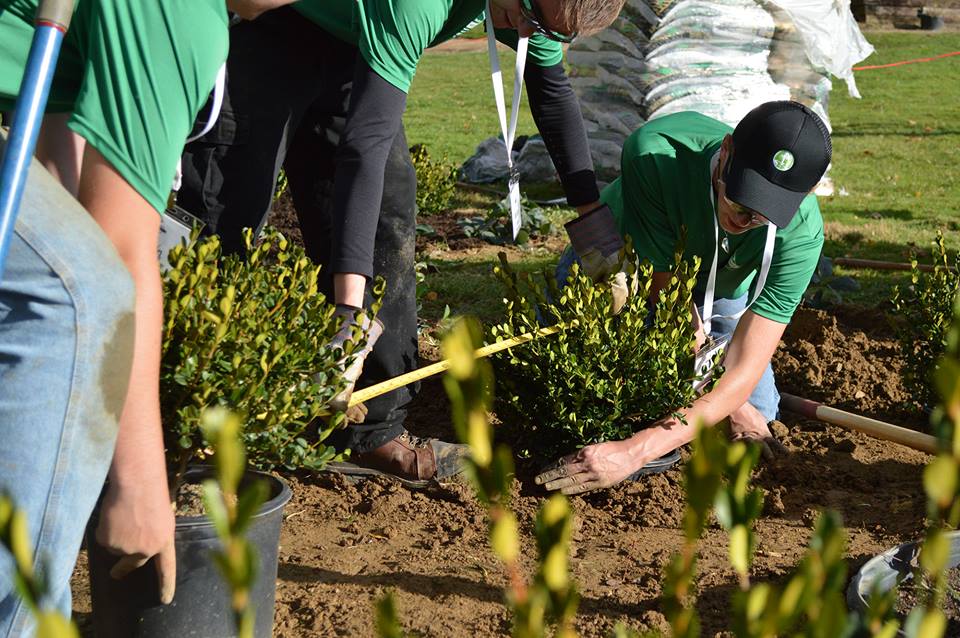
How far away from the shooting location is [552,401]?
342 cm

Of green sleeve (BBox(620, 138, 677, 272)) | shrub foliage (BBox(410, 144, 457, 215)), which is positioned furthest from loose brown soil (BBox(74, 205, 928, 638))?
shrub foliage (BBox(410, 144, 457, 215))

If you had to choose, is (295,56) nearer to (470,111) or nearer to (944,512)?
(944,512)

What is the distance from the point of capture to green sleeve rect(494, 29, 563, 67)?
348cm

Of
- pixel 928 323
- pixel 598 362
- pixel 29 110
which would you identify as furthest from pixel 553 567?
pixel 928 323

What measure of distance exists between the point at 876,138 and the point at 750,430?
9533mm

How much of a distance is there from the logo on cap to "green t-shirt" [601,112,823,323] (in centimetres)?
32

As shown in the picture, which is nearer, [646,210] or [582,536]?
[582,536]

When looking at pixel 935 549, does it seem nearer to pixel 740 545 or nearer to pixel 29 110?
pixel 740 545

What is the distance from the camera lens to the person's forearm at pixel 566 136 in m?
3.64

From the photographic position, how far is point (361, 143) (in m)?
2.75

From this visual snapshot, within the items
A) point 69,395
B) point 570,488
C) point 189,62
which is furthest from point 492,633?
point 189,62

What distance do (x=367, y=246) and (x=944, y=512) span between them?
201 cm

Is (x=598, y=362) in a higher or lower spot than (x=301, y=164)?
lower

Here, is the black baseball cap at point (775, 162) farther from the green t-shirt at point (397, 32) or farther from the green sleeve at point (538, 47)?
the green t-shirt at point (397, 32)
